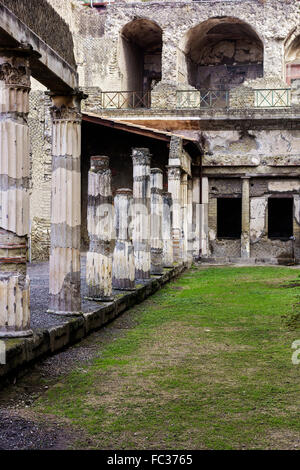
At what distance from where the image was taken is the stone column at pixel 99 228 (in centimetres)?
659

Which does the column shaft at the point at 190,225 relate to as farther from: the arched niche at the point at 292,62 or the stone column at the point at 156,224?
the arched niche at the point at 292,62

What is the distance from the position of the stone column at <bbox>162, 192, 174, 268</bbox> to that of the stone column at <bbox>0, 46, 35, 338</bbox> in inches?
287

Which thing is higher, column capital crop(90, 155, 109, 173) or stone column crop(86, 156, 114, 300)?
column capital crop(90, 155, 109, 173)

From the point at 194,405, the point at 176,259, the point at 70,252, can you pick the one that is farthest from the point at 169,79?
the point at 194,405

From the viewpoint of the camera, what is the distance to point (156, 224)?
10.6 metres

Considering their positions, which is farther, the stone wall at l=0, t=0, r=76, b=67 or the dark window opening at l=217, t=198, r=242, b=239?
the dark window opening at l=217, t=198, r=242, b=239

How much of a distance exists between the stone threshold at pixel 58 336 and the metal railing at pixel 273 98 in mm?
10336

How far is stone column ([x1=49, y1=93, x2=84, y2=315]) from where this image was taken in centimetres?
551

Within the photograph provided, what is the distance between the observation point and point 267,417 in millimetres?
3287

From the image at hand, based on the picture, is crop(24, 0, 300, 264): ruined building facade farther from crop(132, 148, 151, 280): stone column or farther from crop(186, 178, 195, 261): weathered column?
crop(132, 148, 151, 280): stone column

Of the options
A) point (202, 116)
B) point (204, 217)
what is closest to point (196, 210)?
point (204, 217)

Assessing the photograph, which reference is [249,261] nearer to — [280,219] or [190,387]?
[280,219]

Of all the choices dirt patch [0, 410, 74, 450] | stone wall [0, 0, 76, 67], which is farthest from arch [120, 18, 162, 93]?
dirt patch [0, 410, 74, 450]

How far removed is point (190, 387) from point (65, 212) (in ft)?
7.24
